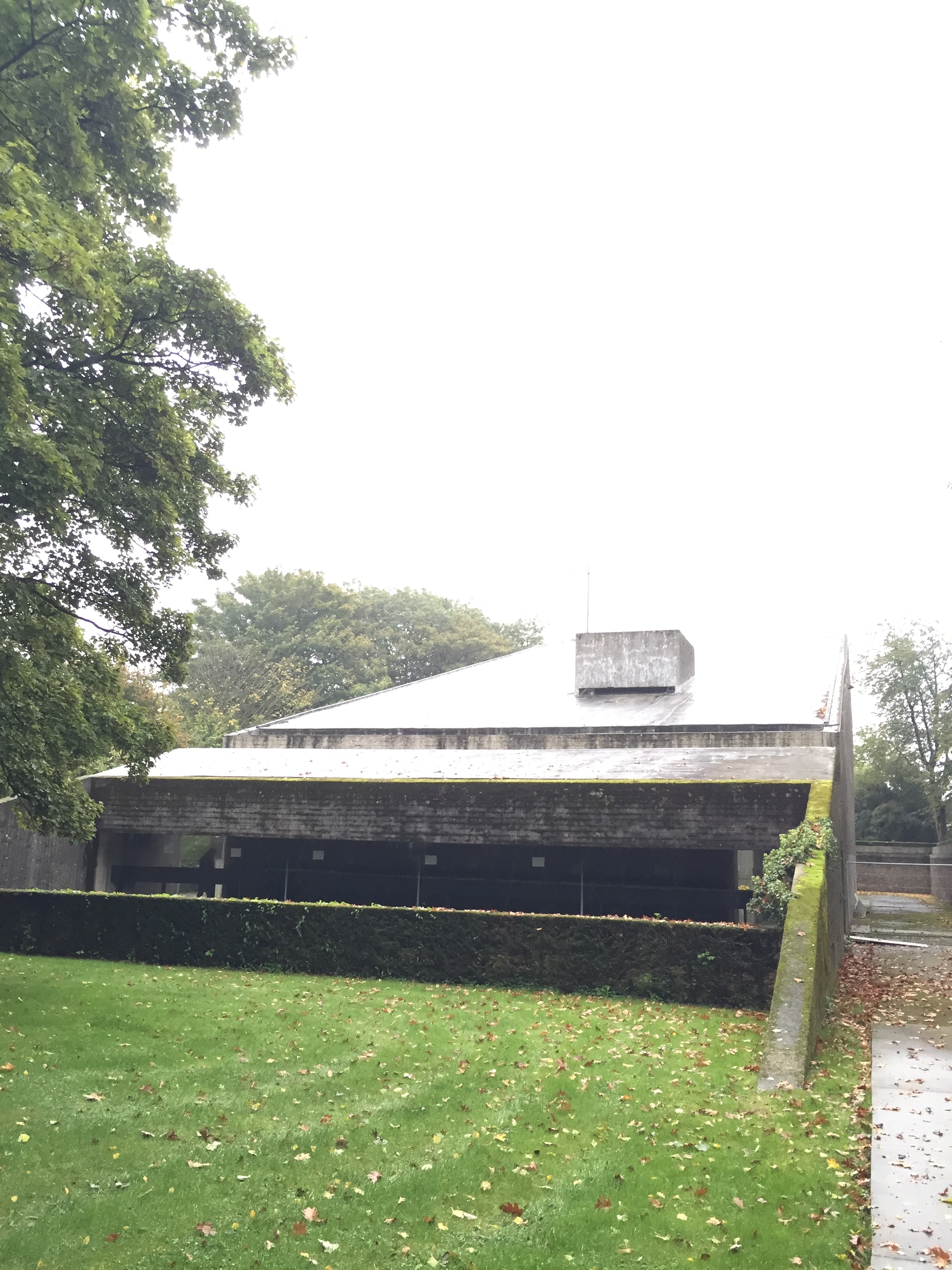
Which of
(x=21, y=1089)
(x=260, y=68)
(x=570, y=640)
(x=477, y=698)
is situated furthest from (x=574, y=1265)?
(x=570, y=640)

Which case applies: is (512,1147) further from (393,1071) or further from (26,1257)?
(26,1257)

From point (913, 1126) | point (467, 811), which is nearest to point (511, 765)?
point (467, 811)

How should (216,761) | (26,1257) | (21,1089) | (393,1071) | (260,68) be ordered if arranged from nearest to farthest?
(26,1257) < (21,1089) < (393,1071) < (260,68) < (216,761)

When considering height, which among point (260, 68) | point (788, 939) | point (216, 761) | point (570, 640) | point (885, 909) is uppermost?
point (260, 68)

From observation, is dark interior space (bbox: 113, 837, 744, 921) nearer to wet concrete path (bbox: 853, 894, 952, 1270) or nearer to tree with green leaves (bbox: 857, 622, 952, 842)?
wet concrete path (bbox: 853, 894, 952, 1270)

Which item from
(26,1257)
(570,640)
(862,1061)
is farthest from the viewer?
(570,640)

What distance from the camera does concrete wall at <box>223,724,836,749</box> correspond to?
20.4m

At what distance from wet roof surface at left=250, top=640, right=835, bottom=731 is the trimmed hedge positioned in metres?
8.61

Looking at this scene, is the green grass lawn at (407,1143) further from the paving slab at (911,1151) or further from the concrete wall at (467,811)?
the concrete wall at (467,811)

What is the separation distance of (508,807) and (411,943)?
123 inches

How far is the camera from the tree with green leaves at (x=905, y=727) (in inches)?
1737

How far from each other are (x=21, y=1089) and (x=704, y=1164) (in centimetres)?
576

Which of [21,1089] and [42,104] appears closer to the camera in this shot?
[21,1089]

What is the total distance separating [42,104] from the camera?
30.7ft
